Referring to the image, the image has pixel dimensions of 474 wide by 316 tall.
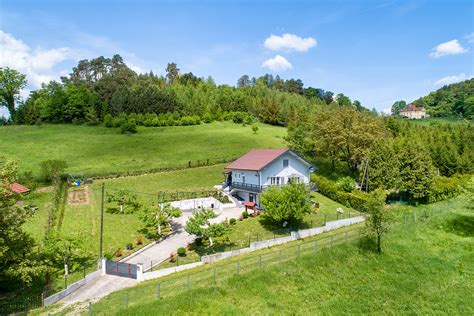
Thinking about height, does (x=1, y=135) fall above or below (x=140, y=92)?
below

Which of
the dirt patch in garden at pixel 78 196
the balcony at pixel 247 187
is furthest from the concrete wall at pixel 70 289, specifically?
the balcony at pixel 247 187

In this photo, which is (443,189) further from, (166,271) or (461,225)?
(166,271)

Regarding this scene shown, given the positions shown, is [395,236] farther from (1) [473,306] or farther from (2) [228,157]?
(2) [228,157]

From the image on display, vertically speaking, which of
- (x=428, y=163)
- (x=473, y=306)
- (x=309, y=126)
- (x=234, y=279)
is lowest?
(x=473, y=306)

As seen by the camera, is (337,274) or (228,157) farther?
(228,157)

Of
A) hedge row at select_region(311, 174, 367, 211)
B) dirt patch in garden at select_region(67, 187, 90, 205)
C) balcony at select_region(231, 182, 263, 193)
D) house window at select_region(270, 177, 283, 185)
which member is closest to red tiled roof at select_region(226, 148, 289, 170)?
balcony at select_region(231, 182, 263, 193)

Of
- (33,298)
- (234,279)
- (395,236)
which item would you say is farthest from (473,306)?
(33,298)
